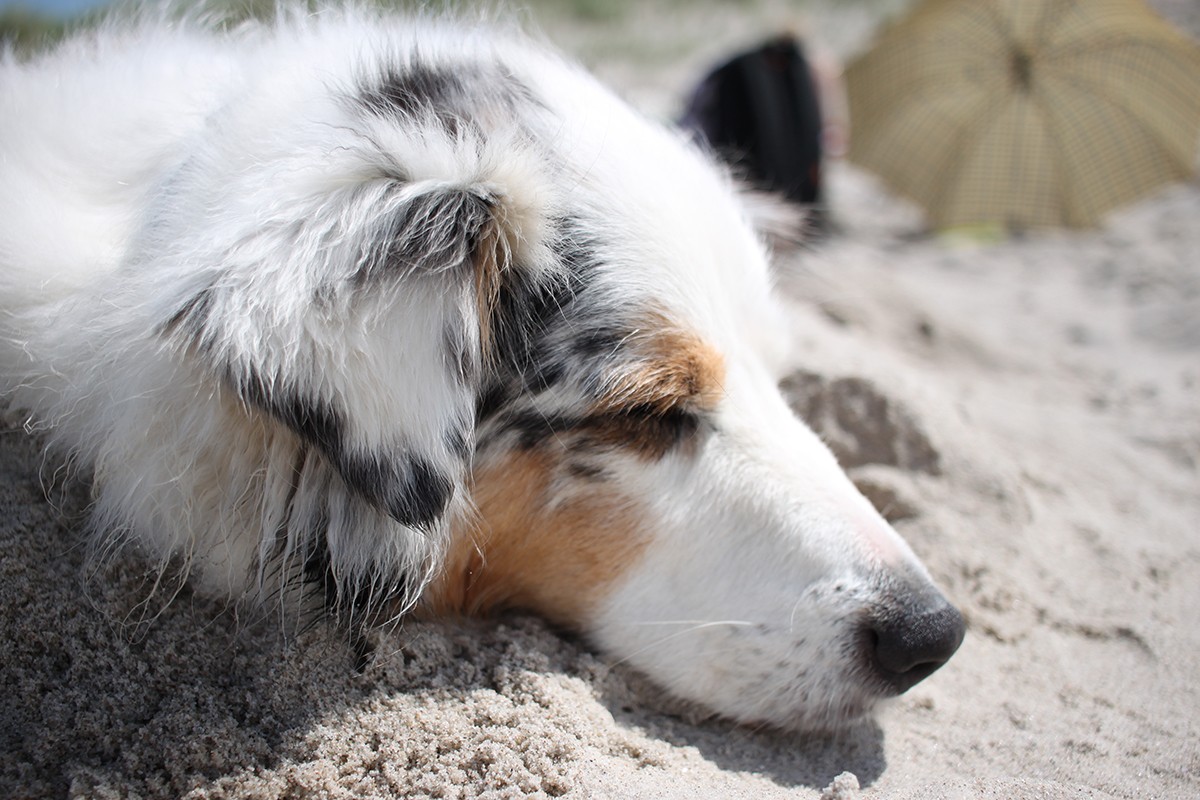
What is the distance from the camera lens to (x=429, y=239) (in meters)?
1.49

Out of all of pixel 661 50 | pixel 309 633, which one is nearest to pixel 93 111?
pixel 309 633

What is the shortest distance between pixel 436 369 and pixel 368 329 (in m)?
0.14

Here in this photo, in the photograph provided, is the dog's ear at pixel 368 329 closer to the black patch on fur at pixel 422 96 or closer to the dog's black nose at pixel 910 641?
the black patch on fur at pixel 422 96

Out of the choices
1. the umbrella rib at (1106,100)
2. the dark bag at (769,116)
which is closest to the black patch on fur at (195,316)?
the dark bag at (769,116)

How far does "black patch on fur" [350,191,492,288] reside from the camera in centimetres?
145

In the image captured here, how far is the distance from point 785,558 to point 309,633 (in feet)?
3.47

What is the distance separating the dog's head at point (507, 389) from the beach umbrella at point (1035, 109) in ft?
9.62

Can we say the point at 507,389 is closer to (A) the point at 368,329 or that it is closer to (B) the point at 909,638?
(A) the point at 368,329

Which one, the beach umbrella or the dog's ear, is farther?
the beach umbrella

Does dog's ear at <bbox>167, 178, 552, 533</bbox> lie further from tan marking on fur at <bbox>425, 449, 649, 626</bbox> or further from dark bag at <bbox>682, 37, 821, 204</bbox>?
dark bag at <bbox>682, 37, 821, 204</bbox>

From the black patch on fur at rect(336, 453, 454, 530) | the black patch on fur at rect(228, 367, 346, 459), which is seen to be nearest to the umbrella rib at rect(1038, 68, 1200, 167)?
the black patch on fur at rect(336, 453, 454, 530)

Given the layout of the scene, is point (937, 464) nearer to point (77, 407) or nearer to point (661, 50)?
point (77, 407)

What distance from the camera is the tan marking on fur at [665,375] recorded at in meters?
1.74

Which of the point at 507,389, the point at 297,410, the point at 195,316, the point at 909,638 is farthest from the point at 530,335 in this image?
the point at 909,638
